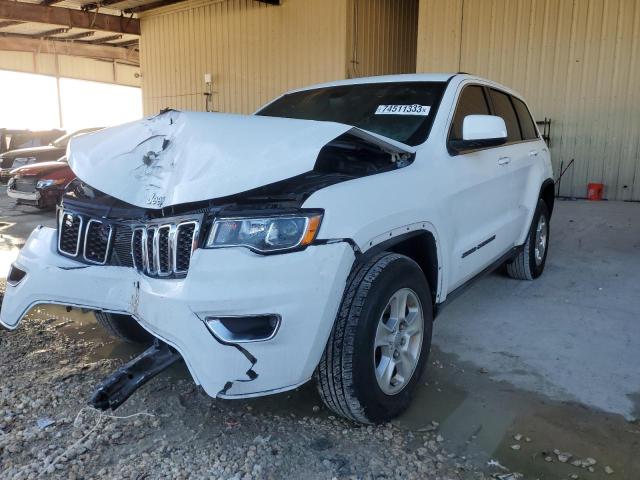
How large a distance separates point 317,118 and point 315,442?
7.15 feet

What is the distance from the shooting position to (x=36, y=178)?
9367 mm

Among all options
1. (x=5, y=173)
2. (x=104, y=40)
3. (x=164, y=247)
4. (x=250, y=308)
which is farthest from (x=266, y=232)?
(x=104, y=40)

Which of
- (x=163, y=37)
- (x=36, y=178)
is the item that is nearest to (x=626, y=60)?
(x=36, y=178)

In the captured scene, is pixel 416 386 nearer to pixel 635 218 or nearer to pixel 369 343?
pixel 369 343

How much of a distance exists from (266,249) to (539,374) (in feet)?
6.31

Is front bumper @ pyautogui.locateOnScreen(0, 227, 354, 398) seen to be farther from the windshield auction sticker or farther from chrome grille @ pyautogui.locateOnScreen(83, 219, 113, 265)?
the windshield auction sticker

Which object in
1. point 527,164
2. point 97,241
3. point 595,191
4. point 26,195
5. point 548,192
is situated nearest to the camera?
point 97,241

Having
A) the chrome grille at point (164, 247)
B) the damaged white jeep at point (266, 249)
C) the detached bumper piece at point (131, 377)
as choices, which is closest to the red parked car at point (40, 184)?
the damaged white jeep at point (266, 249)

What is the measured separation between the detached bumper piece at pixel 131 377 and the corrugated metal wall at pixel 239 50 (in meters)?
10.8

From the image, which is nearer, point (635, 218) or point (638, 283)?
point (638, 283)

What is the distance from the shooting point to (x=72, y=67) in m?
25.6

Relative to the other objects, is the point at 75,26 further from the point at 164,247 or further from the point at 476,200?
the point at 164,247

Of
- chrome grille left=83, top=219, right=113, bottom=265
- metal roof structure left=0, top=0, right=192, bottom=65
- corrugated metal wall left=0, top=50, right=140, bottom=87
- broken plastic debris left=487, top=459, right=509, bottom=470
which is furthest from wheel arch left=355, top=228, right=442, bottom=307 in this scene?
corrugated metal wall left=0, top=50, right=140, bottom=87

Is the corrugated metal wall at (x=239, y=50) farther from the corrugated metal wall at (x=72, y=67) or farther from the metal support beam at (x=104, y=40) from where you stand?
the corrugated metal wall at (x=72, y=67)
